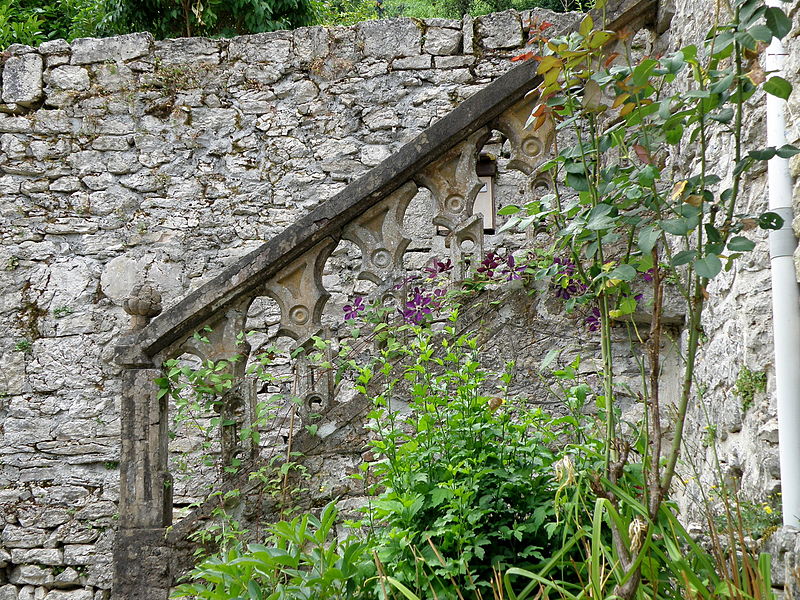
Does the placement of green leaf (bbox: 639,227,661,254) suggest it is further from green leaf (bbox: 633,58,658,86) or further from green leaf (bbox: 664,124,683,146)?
green leaf (bbox: 633,58,658,86)

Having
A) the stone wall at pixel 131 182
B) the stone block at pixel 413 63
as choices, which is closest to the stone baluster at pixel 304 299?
the stone wall at pixel 131 182

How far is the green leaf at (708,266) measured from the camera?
190 centimetres

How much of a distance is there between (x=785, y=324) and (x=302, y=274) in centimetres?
180

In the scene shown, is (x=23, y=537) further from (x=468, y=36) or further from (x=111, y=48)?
(x=468, y=36)

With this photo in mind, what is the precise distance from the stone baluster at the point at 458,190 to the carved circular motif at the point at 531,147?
0.50 feet

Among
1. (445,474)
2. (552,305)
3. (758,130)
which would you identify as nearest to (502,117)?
(552,305)

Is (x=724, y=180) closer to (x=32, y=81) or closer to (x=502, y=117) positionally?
(x=502, y=117)

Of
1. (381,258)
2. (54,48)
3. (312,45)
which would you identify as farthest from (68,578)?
(312,45)

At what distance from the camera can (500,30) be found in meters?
5.98

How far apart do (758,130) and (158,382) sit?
232 cm

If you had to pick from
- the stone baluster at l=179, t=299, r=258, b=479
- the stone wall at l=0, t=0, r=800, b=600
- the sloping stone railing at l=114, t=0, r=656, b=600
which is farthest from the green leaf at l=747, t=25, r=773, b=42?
the stone wall at l=0, t=0, r=800, b=600

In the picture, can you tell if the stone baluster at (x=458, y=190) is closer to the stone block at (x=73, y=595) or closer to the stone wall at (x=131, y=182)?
the stone wall at (x=131, y=182)

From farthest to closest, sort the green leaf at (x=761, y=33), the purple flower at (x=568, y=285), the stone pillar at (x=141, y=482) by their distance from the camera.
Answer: the stone pillar at (x=141, y=482) < the purple flower at (x=568, y=285) < the green leaf at (x=761, y=33)

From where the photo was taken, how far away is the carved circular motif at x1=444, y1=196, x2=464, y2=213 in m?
3.34
